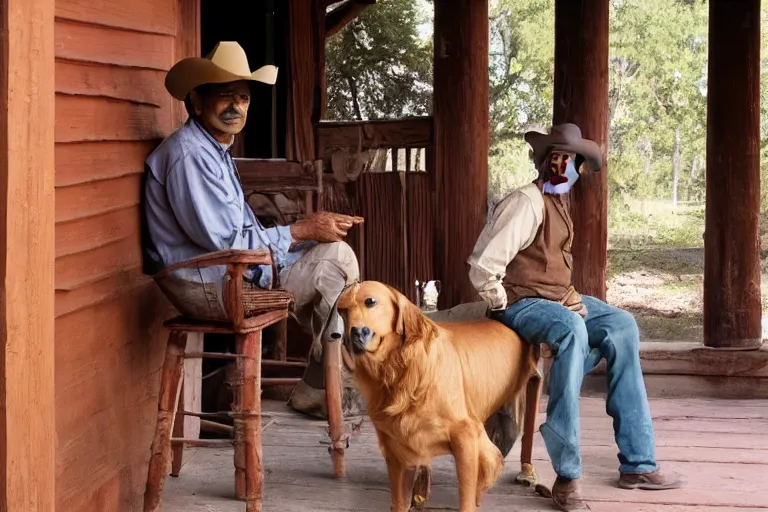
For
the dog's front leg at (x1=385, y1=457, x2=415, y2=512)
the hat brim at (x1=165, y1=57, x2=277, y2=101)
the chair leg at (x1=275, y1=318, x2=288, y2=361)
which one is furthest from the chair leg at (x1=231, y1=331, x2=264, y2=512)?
the chair leg at (x1=275, y1=318, x2=288, y2=361)

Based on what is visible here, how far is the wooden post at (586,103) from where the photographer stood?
7277 mm

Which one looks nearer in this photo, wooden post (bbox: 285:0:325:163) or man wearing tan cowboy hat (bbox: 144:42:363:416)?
man wearing tan cowboy hat (bbox: 144:42:363:416)

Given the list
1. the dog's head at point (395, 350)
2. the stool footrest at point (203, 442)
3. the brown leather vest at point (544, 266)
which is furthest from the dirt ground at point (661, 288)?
the dog's head at point (395, 350)

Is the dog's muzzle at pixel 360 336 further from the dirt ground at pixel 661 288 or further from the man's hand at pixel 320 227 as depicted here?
the dirt ground at pixel 661 288

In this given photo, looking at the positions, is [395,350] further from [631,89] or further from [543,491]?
[631,89]

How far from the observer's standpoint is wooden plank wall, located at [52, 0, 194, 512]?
13.2 feet

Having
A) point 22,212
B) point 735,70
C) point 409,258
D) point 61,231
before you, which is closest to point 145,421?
point 61,231

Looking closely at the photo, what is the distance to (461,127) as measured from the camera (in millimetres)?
7328

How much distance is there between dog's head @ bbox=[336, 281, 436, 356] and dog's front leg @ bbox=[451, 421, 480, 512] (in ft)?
1.36

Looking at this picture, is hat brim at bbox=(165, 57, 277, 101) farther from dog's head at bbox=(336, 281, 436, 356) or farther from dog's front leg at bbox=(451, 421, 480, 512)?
dog's front leg at bbox=(451, 421, 480, 512)

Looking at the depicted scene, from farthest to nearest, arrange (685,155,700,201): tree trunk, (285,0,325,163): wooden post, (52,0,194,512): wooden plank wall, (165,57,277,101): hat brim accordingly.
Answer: (685,155,700,201): tree trunk < (285,0,325,163): wooden post < (165,57,277,101): hat brim < (52,0,194,512): wooden plank wall

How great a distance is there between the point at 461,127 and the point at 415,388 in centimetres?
324

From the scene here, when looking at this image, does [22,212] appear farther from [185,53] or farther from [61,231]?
[185,53]

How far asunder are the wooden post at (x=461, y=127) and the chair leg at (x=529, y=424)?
2035 mm
